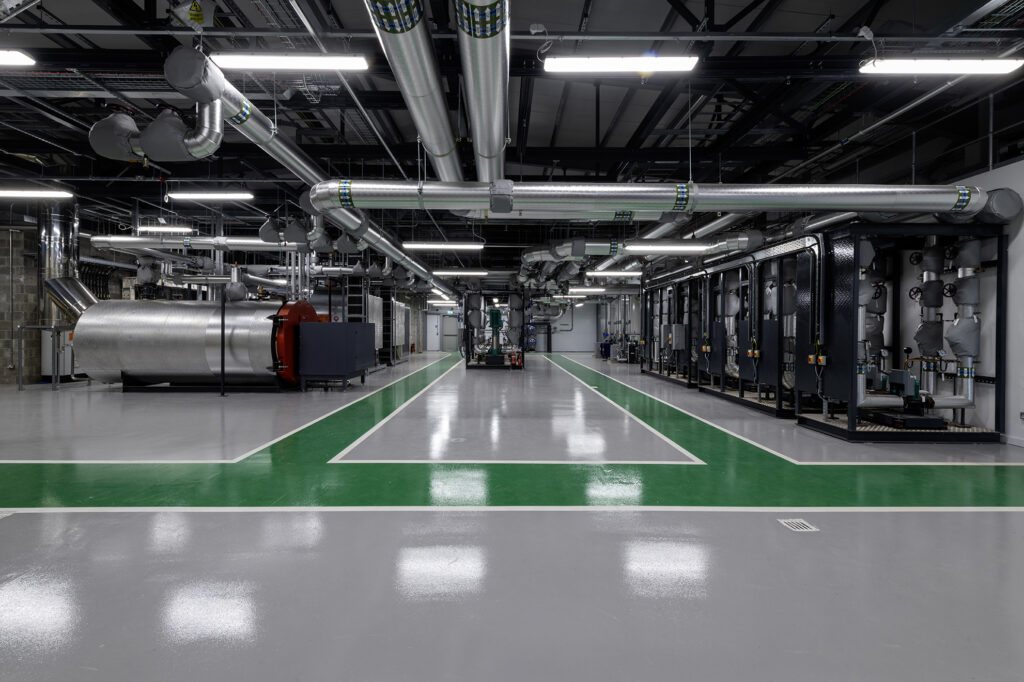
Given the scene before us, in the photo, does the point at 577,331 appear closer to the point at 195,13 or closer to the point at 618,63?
the point at 618,63

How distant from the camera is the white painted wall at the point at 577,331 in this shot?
3556 cm

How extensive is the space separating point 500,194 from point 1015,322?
719 cm

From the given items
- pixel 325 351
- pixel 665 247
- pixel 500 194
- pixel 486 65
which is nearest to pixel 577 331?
pixel 665 247

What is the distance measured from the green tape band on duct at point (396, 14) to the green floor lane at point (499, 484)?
397 cm

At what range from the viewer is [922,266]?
739cm

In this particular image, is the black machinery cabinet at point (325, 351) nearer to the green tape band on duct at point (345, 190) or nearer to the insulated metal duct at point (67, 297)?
the green tape band on duct at point (345, 190)

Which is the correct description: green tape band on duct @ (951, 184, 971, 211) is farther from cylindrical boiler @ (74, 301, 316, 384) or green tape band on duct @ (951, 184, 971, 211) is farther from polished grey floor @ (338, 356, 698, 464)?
cylindrical boiler @ (74, 301, 316, 384)

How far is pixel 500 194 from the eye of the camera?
6.68 meters

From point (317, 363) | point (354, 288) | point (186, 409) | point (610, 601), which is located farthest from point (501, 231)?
point (610, 601)

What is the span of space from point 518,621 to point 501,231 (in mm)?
15204

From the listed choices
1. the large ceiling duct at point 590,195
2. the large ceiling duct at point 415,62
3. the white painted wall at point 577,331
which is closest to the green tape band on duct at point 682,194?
the large ceiling duct at point 590,195

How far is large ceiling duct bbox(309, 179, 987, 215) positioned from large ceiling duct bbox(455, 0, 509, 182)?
0.90 meters

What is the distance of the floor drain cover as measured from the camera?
3.68 metres

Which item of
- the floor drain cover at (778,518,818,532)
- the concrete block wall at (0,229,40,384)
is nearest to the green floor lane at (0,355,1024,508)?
the floor drain cover at (778,518,818,532)
